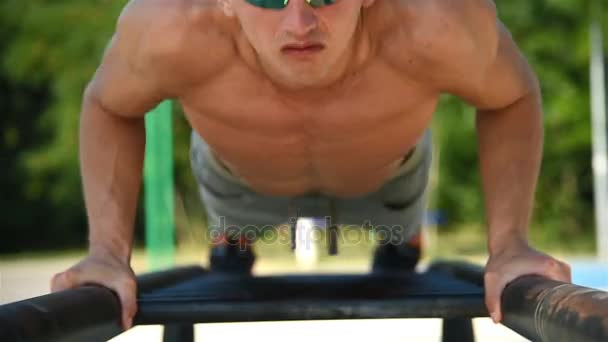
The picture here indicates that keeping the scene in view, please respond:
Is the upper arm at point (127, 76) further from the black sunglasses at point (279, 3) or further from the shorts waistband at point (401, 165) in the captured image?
the shorts waistband at point (401, 165)

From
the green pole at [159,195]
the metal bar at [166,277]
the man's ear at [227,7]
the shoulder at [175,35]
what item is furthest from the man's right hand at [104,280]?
the green pole at [159,195]

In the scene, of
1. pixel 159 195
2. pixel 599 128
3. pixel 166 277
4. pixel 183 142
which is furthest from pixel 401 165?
pixel 183 142

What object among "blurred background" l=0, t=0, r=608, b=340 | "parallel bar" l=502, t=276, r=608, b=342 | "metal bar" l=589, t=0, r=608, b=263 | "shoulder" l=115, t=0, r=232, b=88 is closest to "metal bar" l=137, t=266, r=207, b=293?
"shoulder" l=115, t=0, r=232, b=88

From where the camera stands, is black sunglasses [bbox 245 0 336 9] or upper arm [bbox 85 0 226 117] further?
upper arm [bbox 85 0 226 117]

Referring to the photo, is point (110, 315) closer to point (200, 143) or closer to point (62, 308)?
point (62, 308)

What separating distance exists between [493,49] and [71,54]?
8.18 m

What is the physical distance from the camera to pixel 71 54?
8797 millimetres

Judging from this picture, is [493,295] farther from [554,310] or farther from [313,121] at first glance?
[313,121]

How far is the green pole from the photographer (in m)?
3.97

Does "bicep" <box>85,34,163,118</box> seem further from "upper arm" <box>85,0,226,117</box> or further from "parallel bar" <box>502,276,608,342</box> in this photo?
"parallel bar" <box>502,276,608,342</box>

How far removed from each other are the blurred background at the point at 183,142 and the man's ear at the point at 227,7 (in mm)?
6910

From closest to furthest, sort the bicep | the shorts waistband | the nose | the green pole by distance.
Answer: the nose, the bicep, the shorts waistband, the green pole

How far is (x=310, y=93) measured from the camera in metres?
1.23

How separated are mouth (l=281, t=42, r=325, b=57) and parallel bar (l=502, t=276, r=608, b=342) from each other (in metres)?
0.39
